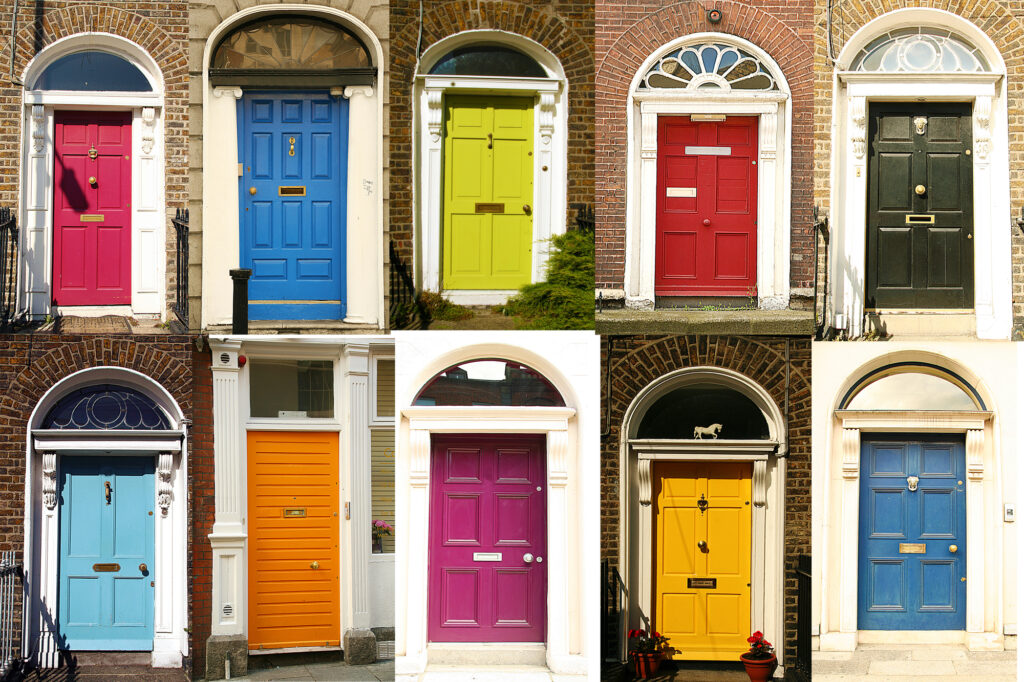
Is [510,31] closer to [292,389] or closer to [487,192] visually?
[487,192]

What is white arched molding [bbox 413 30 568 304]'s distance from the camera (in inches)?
289

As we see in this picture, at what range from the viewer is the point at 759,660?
7.23 meters

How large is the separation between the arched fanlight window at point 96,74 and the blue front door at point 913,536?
6.46 metres

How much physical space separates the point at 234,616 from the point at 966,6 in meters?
7.37

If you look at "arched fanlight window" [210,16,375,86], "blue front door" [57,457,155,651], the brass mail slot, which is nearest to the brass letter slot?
the brass mail slot

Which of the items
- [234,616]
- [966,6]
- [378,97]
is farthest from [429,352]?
[966,6]

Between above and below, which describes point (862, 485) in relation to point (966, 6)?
below

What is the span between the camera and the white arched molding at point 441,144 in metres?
7.34

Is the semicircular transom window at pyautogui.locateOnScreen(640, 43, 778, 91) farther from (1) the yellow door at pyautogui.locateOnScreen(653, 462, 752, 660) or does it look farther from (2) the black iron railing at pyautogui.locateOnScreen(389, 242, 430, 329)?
(1) the yellow door at pyautogui.locateOnScreen(653, 462, 752, 660)

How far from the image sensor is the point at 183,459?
775 centimetres

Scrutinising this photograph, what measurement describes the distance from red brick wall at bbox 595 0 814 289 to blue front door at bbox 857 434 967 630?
158 centimetres

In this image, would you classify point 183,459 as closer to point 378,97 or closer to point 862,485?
point 378,97

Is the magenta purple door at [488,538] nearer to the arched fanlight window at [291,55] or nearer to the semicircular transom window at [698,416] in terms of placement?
the semicircular transom window at [698,416]

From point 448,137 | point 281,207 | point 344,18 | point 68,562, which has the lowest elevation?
point 68,562
